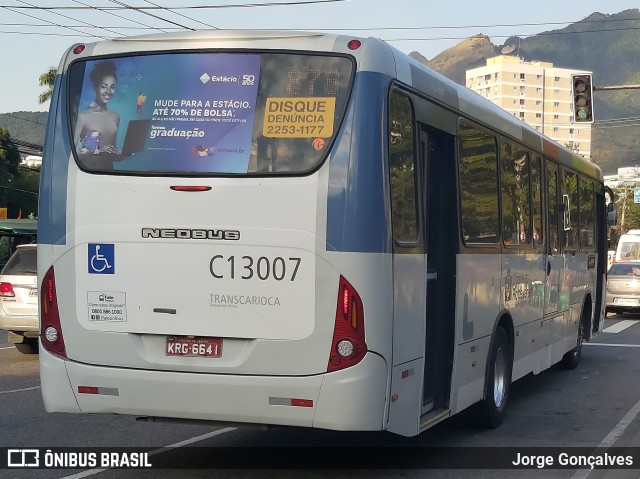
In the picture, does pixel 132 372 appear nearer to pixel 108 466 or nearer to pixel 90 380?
pixel 90 380

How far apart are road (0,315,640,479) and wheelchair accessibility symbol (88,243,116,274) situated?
153 cm

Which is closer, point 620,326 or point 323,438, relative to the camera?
point 323,438

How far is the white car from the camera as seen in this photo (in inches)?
621

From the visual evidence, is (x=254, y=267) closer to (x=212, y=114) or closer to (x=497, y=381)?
(x=212, y=114)

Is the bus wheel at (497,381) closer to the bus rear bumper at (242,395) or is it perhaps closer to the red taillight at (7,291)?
the bus rear bumper at (242,395)

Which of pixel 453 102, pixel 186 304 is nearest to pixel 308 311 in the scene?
pixel 186 304

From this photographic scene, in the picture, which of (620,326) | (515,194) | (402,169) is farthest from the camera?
(620,326)

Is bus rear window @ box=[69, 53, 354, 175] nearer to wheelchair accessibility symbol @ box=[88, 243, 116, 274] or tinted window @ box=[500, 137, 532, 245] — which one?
wheelchair accessibility symbol @ box=[88, 243, 116, 274]

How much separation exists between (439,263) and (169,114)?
2.71 meters

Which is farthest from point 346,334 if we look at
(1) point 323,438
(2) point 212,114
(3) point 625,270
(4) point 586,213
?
(3) point 625,270

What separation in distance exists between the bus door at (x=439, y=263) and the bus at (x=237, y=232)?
0.42 m

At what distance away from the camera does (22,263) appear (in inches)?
648

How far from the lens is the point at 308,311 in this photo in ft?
22.5

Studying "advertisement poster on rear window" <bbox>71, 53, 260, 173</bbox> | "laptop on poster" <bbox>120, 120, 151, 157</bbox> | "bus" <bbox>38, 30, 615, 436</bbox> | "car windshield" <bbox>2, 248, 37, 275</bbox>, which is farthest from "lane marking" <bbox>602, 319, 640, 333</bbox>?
"laptop on poster" <bbox>120, 120, 151, 157</bbox>
